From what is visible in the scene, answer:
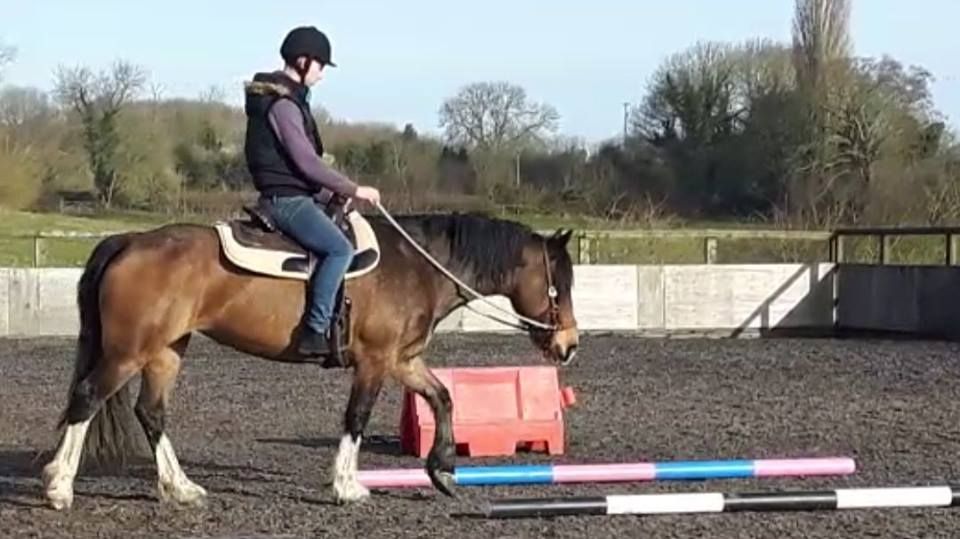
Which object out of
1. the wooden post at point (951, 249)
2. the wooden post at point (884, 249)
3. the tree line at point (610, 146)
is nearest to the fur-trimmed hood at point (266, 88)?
the wooden post at point (951, 249)

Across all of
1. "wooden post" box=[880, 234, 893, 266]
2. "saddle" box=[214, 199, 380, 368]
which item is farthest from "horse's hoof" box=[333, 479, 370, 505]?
"wooden post" box=[880, 234, 893, 266]

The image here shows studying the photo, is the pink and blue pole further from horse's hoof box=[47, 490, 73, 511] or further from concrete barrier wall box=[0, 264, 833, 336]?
concrete barrier wall box=[0, 264, 833, 336]

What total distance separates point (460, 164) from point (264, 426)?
3203 centimetres

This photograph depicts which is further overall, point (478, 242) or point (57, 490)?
point (478, 242)

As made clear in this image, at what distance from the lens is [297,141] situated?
6.93 metres

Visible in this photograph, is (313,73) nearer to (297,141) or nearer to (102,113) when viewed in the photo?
(297,141)

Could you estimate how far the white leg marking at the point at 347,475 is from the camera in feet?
23.3

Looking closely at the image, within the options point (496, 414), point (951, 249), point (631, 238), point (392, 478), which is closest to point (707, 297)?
point (631, 238)

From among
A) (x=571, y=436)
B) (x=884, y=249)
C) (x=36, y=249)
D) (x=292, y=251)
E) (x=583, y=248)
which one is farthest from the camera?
(x=583, y=248)

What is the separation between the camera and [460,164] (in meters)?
42.5

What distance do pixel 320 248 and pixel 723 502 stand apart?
2087 mm

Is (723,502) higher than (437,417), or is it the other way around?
(437,417)

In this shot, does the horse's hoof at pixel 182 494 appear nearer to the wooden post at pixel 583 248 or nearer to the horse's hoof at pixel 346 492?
the horse's hoof at pixel 346 492

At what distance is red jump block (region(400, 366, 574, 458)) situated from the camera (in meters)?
8.93
